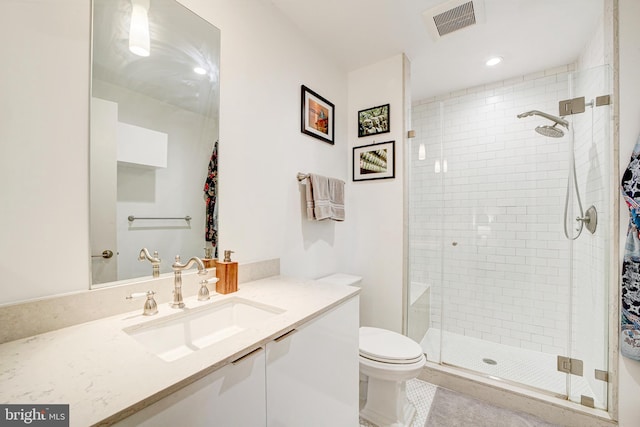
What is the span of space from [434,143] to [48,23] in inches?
92.1

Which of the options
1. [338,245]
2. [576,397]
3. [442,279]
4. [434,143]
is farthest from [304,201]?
[576,397]

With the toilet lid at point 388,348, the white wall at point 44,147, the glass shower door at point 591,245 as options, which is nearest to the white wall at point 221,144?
the white wall at point 44,147

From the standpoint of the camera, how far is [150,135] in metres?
1.08

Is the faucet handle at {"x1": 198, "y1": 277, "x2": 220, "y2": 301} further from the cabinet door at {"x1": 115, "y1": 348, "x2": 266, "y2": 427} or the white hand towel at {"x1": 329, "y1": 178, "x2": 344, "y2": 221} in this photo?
the white hand towel at {"x1": 329, "y1": 178, "x2": 344, "y2": 221}

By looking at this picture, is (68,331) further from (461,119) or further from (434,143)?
(461,119)

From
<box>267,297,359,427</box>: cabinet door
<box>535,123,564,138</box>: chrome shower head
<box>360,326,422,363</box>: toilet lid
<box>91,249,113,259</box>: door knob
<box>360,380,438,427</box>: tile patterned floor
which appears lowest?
<box>360,380,438,427</box>: tile patterned floor

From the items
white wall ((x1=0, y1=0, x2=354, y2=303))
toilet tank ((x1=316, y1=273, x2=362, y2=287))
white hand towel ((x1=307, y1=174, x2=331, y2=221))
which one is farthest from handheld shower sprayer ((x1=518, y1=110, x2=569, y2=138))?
toilet tank ((x1=316, y1=273, x2=362, y2=287))

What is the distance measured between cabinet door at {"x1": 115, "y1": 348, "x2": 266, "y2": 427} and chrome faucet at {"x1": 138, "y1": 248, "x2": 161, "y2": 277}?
594 mm

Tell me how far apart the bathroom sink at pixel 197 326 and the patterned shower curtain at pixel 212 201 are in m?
0.28

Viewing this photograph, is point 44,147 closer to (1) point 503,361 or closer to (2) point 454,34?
(2) point 454,34

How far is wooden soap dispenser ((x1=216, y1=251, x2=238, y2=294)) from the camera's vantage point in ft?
3.83

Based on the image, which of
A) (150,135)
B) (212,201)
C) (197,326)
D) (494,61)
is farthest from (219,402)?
(494,61)

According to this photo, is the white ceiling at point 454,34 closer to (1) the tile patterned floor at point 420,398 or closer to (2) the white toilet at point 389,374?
(2) the white toilet at point 389,374

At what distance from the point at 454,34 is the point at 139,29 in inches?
75.6
